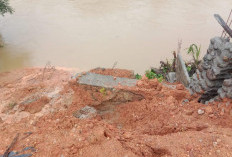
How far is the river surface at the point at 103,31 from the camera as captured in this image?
871cm

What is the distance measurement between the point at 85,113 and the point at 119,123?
2.13ft

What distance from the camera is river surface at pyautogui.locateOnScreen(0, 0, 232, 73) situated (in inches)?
343

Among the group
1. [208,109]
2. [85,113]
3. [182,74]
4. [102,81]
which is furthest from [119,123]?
[182,74]

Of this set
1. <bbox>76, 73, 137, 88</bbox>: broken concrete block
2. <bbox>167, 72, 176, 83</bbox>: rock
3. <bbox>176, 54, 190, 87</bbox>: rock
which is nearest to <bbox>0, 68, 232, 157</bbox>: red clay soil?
<bbox>76, 73, 137, 88</bbox>: broken concrete block

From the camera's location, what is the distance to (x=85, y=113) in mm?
3633

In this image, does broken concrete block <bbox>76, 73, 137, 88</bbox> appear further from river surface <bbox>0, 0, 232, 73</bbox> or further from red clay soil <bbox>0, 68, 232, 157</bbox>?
river surface <bbox>0, 0, 232, 73</bbox>

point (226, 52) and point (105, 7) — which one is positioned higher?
point (226, 52)

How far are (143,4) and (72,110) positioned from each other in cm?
1237

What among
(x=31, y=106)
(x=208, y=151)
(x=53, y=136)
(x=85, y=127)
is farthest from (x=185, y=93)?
(x=31, y=106)

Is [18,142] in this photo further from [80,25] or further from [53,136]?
[80,25]

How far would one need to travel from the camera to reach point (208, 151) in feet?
7.49

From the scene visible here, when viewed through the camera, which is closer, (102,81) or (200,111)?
(200,111)

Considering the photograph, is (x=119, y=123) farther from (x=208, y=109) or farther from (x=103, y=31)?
(x=103, y=31)

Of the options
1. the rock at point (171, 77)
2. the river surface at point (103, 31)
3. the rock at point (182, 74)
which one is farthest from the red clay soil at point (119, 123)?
the river surface at point (103, 31)
